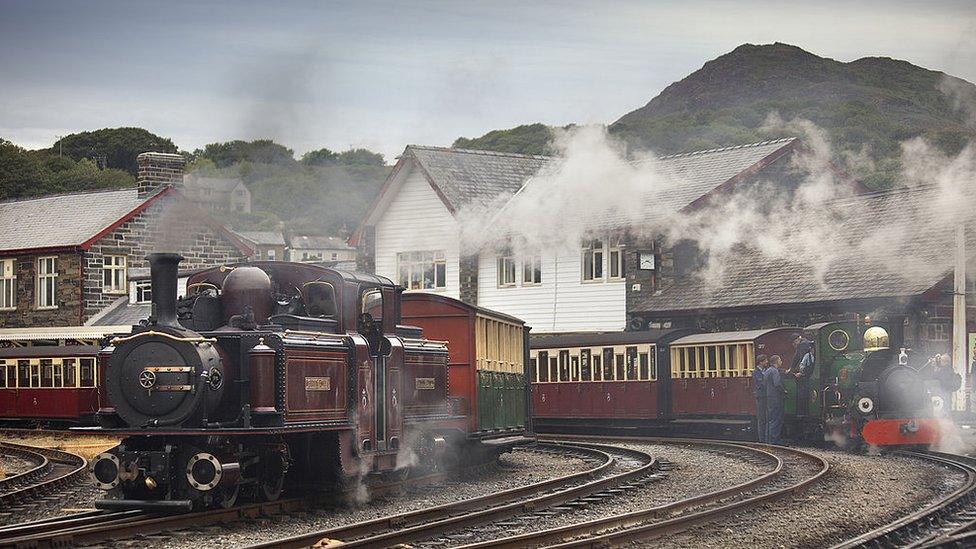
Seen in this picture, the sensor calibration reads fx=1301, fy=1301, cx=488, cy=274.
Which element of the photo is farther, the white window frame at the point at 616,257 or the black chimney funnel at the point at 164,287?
the white window frame at the point at 616,257

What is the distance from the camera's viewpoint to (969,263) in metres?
27.4

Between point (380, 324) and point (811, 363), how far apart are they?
10.8 meters

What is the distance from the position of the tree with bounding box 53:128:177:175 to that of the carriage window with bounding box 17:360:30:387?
68784mm

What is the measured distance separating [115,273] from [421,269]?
10968mm

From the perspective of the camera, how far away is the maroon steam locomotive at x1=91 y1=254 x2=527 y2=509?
43.5 ft

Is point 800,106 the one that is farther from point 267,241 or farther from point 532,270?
point 532,270

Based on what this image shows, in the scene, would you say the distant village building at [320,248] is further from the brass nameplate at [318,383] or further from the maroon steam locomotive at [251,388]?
the brass nameplate at [318,383]

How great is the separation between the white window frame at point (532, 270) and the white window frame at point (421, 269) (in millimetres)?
2987

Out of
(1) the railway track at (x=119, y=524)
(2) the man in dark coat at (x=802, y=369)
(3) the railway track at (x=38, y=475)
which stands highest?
(2) the man in dark coat at (x=802, y=369)

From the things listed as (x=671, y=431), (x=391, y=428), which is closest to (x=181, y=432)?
(x=391, y=428)

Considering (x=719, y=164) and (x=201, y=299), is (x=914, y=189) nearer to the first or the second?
(x=719, y=164)

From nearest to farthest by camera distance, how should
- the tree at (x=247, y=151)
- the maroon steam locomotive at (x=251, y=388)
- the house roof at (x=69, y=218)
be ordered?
the maroon steam locomotive at (x=251, y=388)
the tree at (x=247, y=151)
the house roof at (x=69, y=218)

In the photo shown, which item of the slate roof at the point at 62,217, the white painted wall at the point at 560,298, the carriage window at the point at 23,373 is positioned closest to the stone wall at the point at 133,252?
the slate roof at the point at 62,217

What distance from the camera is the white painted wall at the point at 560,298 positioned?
35.4m
